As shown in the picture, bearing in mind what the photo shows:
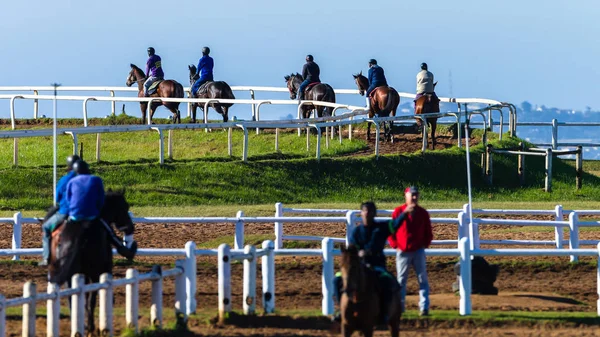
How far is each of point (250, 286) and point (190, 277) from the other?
75 centimetres

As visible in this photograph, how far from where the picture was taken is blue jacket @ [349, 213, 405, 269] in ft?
48.6

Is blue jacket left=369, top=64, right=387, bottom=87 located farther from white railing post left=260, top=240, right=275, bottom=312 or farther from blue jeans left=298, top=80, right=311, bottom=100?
white railing post left=260, top=240, right=275, bottom=312

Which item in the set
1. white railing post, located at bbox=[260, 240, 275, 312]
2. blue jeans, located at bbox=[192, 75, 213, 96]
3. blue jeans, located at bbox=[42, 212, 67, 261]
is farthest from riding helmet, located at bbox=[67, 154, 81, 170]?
blue jeans, located at bbox=[192, 75, 213, 96]

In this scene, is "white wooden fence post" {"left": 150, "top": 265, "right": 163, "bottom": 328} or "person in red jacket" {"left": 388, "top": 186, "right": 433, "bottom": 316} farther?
"person in red jacket" {"left": 388, "top": 186, "right": 433, "bottom": 316}

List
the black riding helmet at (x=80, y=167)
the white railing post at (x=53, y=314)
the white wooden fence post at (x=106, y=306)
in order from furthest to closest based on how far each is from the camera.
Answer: the black riding helmet at (x=80, y=167) → the white wooden fence post at (x=106, y=306) → the white railing post at (x=53, y=314)

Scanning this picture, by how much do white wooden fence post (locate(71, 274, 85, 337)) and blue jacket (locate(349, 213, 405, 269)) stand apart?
9.57ft

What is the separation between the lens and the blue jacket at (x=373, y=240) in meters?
14.8

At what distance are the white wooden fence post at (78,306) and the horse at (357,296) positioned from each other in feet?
8.64

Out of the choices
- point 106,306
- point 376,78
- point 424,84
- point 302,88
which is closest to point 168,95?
point 302,88

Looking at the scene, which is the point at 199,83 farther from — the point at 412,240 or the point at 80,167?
the point at 80,167

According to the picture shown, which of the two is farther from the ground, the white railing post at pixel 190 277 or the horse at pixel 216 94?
the horse at pixel 216 94

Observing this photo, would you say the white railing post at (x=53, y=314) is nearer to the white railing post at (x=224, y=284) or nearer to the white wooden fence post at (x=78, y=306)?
the white wooden fence post at (x=78, y=306)

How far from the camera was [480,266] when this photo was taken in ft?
61.7

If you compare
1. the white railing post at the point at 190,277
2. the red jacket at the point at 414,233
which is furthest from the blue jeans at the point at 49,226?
the red jacket at the point at 414,233
